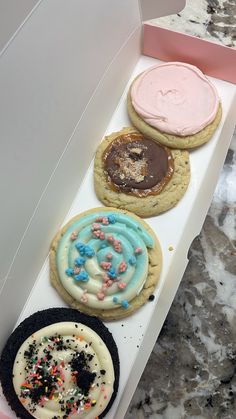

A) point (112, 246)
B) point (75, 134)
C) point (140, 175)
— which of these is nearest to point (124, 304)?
point (112, 246)

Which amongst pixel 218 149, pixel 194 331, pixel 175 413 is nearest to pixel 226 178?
pixel 218 149

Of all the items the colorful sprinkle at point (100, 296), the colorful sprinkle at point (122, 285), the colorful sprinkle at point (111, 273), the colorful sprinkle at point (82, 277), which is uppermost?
the colorful sprinkle at point (111, 273)

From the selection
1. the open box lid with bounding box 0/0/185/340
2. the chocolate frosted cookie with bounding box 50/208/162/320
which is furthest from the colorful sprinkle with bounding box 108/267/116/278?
the open box lid with bounding box 0/0/185/340

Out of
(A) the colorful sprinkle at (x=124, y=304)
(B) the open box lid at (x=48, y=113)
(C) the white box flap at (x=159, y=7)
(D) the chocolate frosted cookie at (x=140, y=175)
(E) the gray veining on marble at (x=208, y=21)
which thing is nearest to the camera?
(B) the open box lid at (x=48, y=113)

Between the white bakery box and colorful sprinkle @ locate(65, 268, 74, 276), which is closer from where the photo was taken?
the white bakery box

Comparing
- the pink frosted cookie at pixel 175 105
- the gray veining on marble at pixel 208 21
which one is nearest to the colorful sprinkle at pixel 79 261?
the pink frosted cookie at pixel 175 105

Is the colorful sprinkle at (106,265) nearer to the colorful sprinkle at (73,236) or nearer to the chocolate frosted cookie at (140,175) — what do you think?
the colorful sprinkle at (73,236)

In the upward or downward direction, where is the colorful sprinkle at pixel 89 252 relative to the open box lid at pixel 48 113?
downward

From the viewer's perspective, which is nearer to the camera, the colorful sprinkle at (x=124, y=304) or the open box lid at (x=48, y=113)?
the open box lid at (x=48, y=113)

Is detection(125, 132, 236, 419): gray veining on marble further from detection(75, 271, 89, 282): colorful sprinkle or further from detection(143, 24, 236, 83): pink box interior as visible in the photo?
detection(143, 24, 236, 83): pink box interior

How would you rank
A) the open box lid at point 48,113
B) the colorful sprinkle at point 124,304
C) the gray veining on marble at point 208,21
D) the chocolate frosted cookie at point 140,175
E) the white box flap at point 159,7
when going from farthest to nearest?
the gray veining on marble at point 208,21, the white box flap at point 159,7, the chocolate frosted cookie at point 140,175, the colorful sprinkle at point 124,304, the open box lid at point 48,113
